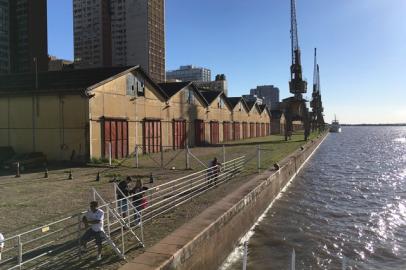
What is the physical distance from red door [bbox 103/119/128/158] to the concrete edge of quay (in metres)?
14.2

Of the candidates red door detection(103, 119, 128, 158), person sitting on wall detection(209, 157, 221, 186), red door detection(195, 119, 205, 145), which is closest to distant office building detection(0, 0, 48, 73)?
red door detection(195, 119, 205, 145)

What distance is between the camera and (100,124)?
1277 inches

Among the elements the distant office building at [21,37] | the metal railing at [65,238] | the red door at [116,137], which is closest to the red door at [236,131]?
the distant office building at [21,37]

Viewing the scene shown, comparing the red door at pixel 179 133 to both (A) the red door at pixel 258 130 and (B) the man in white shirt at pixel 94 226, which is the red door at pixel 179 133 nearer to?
(B) the man in white shirt at pixel 94 226

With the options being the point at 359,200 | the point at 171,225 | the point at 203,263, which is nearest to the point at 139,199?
the point at 171,225

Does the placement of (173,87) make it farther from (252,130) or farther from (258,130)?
(258,130)

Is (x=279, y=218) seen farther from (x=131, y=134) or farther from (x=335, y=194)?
(x=131, y=134)

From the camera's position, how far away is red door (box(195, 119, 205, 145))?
54344 millimetres

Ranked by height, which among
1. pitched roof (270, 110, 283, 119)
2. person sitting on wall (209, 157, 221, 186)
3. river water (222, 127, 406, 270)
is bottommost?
river water (222, 127, 406, 270)

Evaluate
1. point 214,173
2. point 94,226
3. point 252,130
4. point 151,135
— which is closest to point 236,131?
point 252,130

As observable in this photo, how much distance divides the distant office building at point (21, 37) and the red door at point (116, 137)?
48295mm

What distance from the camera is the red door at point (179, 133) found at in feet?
154

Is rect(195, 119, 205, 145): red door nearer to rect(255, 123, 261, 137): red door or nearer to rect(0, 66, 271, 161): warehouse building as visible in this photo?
rect(0, 66, 271, 161): warehouse building

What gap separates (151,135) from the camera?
4072cm
